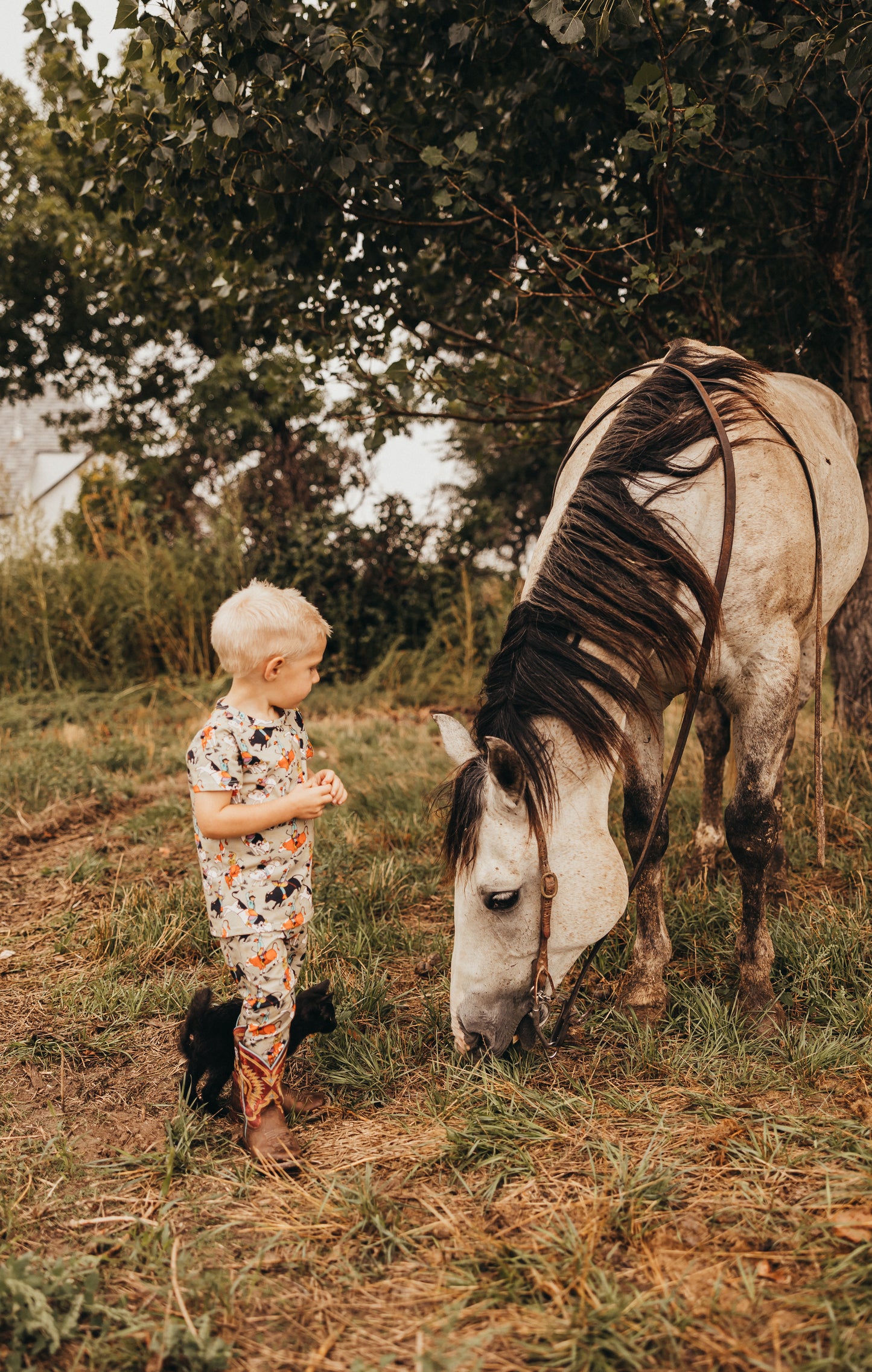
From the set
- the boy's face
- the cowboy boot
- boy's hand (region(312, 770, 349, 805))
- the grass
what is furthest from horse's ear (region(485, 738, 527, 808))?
the cowboy boot

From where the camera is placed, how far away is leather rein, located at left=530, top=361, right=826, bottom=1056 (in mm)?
2188

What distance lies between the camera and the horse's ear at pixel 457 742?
227 cm

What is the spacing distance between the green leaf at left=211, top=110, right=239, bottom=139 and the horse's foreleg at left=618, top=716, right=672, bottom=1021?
92.4 inches

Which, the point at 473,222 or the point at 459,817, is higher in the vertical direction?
the point at 473,222

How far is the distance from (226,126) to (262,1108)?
2.97 m

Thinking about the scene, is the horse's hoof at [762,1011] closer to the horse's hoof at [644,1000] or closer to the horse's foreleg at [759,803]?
the horse's foreleg at [759,803]

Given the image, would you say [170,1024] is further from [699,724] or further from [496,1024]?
[699,724]

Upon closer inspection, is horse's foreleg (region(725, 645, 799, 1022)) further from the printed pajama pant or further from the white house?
the white house

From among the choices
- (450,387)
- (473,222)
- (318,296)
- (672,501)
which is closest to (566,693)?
(672,501)

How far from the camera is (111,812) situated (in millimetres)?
4762

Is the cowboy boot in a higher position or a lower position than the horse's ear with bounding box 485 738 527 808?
lower

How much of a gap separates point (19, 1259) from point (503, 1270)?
87 centimetres

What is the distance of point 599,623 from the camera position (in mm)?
2309

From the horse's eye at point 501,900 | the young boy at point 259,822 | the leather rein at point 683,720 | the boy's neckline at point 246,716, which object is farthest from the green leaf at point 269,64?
the horse's eye at point 501,900
